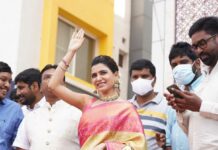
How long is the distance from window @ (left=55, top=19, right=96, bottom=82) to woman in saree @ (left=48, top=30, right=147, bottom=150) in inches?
315

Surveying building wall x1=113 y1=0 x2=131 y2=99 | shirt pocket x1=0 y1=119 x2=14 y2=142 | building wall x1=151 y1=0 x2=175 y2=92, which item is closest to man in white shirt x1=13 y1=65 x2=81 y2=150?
shirt pocket x1=0 y1=119 x2=14 y2=142

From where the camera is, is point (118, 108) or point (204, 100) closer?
point (204, 100)

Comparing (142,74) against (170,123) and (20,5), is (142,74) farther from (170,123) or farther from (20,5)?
(20,5)

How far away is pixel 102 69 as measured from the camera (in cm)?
456

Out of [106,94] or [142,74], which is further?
[142,74]

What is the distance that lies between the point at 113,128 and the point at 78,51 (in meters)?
9.09

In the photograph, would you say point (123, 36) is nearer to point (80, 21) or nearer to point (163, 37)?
point (80, 21)

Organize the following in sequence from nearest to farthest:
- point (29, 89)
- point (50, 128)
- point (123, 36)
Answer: point (50, 128)
point (29, 89)
point (123, 36)

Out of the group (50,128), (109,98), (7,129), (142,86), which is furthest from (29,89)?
(109,98)

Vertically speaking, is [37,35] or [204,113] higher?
[37,35]

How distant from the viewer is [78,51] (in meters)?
13.2

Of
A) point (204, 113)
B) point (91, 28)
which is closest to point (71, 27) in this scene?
point (91, 28)

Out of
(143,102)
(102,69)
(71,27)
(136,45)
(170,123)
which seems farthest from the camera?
(136,45)

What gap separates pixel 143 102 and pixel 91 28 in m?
8.36
